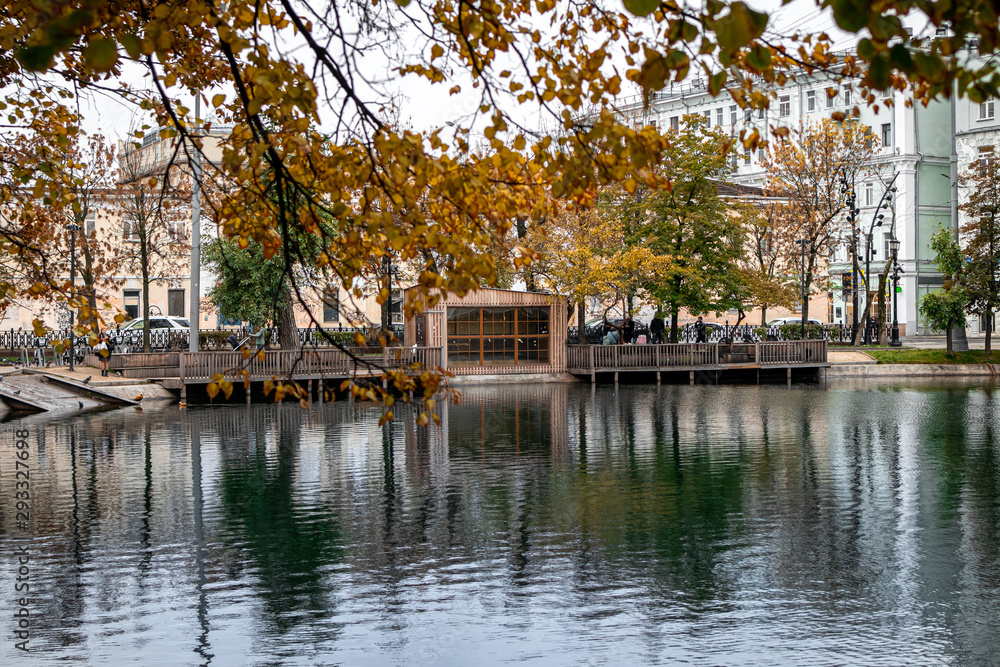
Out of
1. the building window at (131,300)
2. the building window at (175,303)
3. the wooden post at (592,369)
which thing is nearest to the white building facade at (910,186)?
the wooden post at (592,369)

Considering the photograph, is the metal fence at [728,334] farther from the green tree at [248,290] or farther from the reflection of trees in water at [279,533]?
the reflection of trees in water at [279,533]

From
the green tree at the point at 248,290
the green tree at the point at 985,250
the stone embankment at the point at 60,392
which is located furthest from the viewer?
the green tree at the point at 985,250

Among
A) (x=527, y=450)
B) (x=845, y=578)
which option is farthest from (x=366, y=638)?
(x=527, y=450)

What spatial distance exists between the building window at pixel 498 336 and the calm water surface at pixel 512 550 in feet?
64.6

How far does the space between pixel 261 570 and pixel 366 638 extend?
2564 millimetres

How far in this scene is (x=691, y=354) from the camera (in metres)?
41.1

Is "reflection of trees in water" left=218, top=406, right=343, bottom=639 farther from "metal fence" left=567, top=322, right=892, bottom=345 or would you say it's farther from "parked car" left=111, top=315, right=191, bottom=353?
"metal fence" left=567, top=322, right=892, bottom=345

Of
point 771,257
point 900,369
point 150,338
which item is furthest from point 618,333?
point 150,338

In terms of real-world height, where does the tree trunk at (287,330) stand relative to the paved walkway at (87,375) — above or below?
above

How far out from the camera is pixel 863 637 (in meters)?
8.27

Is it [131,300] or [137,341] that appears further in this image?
[131,300]

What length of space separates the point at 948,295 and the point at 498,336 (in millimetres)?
19082

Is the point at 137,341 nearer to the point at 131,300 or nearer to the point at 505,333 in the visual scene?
the point at 505,333

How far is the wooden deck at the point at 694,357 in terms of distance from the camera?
40.5 m
